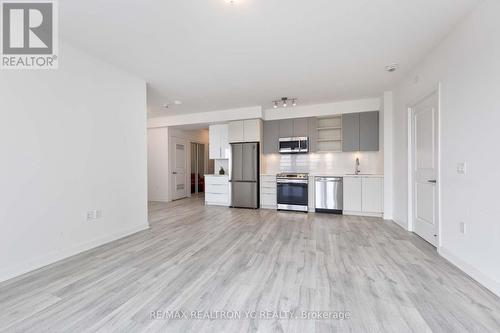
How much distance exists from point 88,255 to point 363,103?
5713 millimetres

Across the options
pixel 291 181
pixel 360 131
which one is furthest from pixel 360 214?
pixel 360 131

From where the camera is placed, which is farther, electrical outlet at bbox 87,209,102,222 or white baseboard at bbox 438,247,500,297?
electrical outlet at bbox 87,209,102,222

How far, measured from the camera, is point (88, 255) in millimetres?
2641

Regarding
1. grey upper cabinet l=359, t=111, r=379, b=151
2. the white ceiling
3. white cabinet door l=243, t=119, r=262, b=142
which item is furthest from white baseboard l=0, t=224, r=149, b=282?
grey upper cabinet l=359, t=111, r=379, b=151

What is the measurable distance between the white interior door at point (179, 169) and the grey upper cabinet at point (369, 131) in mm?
5381

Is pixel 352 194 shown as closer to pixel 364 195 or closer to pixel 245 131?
pixel 364 195

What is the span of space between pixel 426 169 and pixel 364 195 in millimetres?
1679

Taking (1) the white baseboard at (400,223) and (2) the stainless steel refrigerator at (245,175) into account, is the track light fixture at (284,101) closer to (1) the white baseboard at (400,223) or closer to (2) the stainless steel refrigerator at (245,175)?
(2) the stainless steel refrigerator at (245,175)

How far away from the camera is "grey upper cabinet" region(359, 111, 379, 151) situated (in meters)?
4.83

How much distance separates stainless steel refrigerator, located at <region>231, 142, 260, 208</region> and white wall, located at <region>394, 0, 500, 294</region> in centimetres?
365

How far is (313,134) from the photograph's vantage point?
5.29m

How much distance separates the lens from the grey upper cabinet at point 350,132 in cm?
495

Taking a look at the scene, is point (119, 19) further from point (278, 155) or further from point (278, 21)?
point (278, 155)

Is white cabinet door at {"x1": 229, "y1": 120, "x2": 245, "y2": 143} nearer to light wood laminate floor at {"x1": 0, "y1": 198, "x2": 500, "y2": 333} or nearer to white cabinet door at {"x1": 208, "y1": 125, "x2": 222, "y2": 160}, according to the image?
white cabinet door at {"x1": 208, "y1": 125, "x2": 222, "y2": 160}
